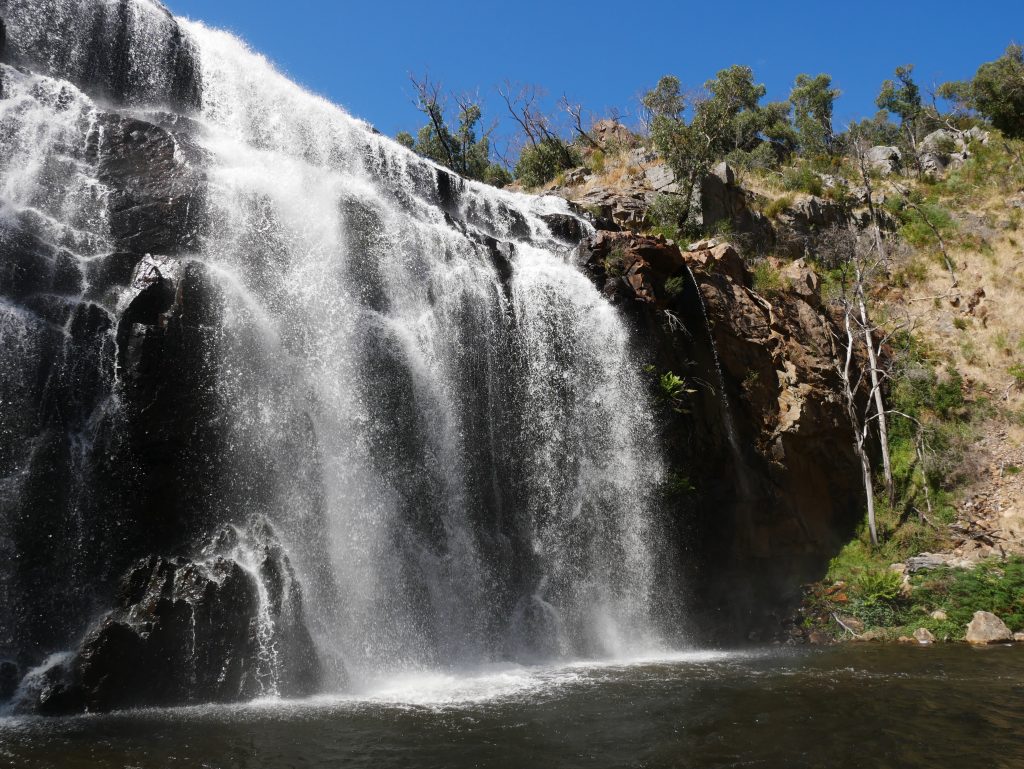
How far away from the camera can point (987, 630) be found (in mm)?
15398

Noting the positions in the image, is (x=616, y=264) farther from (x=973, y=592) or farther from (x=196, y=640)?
(x=196, y=640)

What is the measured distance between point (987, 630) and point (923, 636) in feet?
4.12

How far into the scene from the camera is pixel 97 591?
11227mm

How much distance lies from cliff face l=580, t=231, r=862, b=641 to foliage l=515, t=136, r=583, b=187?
695 inches

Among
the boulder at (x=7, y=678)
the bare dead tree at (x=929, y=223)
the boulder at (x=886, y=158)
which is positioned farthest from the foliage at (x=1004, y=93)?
the boulder at (x=7, y=678)

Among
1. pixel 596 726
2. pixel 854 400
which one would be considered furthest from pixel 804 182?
pixel 596 726

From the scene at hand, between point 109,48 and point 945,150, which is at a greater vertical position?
point 945,150

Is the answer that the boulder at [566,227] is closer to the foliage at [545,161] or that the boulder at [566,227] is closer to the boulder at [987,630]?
the boulder at [987,630]

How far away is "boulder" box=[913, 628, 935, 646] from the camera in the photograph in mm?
15828

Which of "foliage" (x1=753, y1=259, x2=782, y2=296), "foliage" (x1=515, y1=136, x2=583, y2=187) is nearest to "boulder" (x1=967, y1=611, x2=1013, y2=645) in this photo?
"foliage" (x1=753, y1=259, x2=782, y2=296)

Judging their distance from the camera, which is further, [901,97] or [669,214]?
[901,97]

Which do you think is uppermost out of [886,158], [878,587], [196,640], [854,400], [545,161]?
[545,161]

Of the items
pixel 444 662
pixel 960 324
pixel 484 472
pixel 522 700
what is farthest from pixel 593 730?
pixel 960 324

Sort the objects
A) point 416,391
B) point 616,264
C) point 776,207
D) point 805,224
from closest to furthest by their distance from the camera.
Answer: point 416,391, point 616,264, point 805,224, point 776,207
